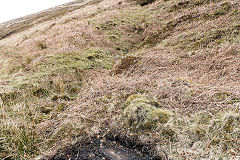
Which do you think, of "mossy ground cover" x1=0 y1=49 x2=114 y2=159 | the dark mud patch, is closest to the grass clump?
the dark mud patch

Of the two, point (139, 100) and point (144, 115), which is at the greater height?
point (139, 100)

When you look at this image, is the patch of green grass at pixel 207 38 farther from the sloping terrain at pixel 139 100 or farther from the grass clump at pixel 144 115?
the grass clump at pixel 144 115

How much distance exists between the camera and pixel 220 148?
8.12 feet

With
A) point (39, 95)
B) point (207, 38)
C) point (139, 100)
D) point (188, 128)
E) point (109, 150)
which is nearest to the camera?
point (188, 128)

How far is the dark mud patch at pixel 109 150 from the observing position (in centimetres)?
286

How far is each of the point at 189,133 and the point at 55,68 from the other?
235 inches

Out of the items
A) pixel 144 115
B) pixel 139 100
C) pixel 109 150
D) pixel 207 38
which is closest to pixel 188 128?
pixel 144 115

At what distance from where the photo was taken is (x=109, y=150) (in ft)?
9.93

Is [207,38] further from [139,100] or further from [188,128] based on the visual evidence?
[188,128]

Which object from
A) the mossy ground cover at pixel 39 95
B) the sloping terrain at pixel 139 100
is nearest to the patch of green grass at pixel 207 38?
the sloping terrain at pixel 139 100

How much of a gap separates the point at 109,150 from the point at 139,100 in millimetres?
Answer: 1249

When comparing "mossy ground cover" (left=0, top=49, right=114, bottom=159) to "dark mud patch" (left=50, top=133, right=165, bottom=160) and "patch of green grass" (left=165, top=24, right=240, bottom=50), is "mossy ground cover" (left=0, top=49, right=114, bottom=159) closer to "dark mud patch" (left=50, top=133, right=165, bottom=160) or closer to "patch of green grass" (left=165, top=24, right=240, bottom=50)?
"dark mud patch" (left=50, top=133, right=165, bottom=160)

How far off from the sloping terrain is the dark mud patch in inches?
0.7

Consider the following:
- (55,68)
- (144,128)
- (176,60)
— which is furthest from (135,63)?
(144,128)
